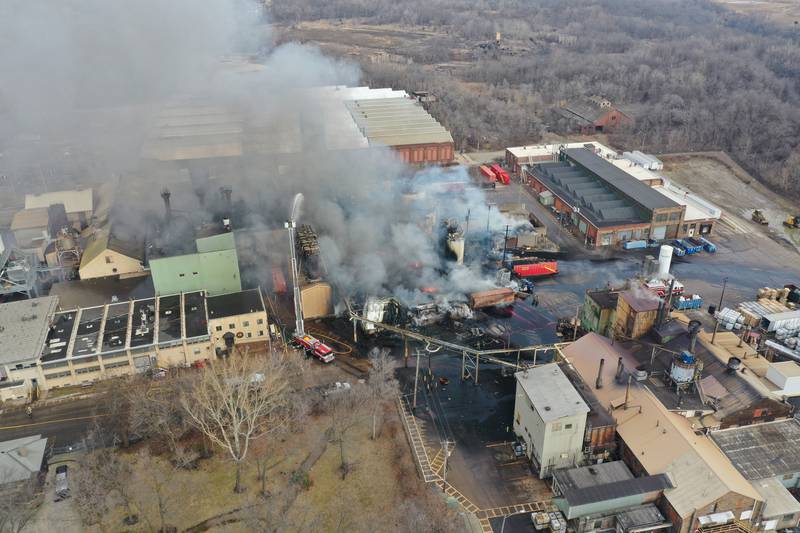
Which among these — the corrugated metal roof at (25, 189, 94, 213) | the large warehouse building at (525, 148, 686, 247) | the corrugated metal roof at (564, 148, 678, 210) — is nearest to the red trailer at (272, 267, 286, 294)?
the corrugated metal roof at (25, 189, 94, 213)

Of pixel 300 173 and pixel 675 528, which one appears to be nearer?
pixel 675 528

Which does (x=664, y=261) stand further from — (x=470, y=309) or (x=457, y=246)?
(x=470, y=309)

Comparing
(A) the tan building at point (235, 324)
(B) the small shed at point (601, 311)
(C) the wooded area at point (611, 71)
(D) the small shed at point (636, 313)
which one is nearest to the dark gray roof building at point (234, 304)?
(A) the tan building at point (235, 324)

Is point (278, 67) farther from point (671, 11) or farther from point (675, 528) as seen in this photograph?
point (671, 11)

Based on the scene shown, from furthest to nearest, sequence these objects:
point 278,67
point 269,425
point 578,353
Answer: point 278,67
point 578,353
point 269,425

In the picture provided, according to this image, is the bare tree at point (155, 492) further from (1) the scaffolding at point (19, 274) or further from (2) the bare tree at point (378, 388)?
(1) the scaffolding at point (19, 274)

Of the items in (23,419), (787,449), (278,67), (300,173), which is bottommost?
(23,419)

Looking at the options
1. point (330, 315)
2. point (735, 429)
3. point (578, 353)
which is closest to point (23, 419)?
point (330, 315)

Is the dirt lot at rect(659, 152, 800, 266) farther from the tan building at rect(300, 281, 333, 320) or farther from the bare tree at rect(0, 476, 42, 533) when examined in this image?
the bare tree at rect(0, 476, 42, 533)
